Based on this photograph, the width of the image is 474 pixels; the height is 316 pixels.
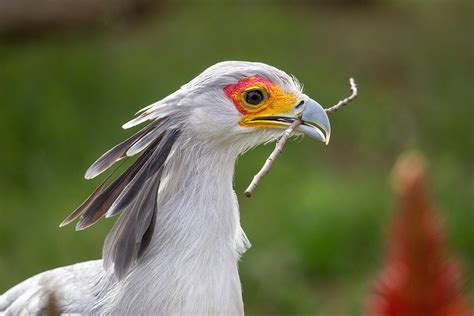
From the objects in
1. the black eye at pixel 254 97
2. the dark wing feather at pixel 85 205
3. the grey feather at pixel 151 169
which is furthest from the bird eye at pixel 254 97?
the dark wing feather at pixel 85 205

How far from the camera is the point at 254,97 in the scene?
8.73 feet

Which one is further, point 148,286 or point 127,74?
point 127,74

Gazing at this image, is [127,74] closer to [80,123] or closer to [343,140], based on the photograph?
[80,123]

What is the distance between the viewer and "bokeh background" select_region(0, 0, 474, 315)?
17.8ft

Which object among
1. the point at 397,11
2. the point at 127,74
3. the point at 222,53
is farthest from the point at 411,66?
the point at 127,74

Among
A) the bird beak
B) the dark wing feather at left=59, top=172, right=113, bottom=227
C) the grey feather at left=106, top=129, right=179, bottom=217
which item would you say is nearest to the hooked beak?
the bird beak

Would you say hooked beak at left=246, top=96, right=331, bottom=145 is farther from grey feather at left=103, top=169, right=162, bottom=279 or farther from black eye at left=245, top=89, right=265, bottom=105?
grey feather at left=103, top=169, right=162, bottom=279

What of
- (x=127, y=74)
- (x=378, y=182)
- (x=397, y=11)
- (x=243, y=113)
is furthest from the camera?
(x=397, y=11)

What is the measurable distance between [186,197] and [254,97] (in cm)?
36

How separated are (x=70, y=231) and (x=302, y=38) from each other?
285 centimetres

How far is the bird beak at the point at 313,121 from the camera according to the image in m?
2.60

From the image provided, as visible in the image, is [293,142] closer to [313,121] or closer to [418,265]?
[313,121]

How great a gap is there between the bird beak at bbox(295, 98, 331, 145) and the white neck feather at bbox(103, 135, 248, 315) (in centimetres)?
22

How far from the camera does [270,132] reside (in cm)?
273
